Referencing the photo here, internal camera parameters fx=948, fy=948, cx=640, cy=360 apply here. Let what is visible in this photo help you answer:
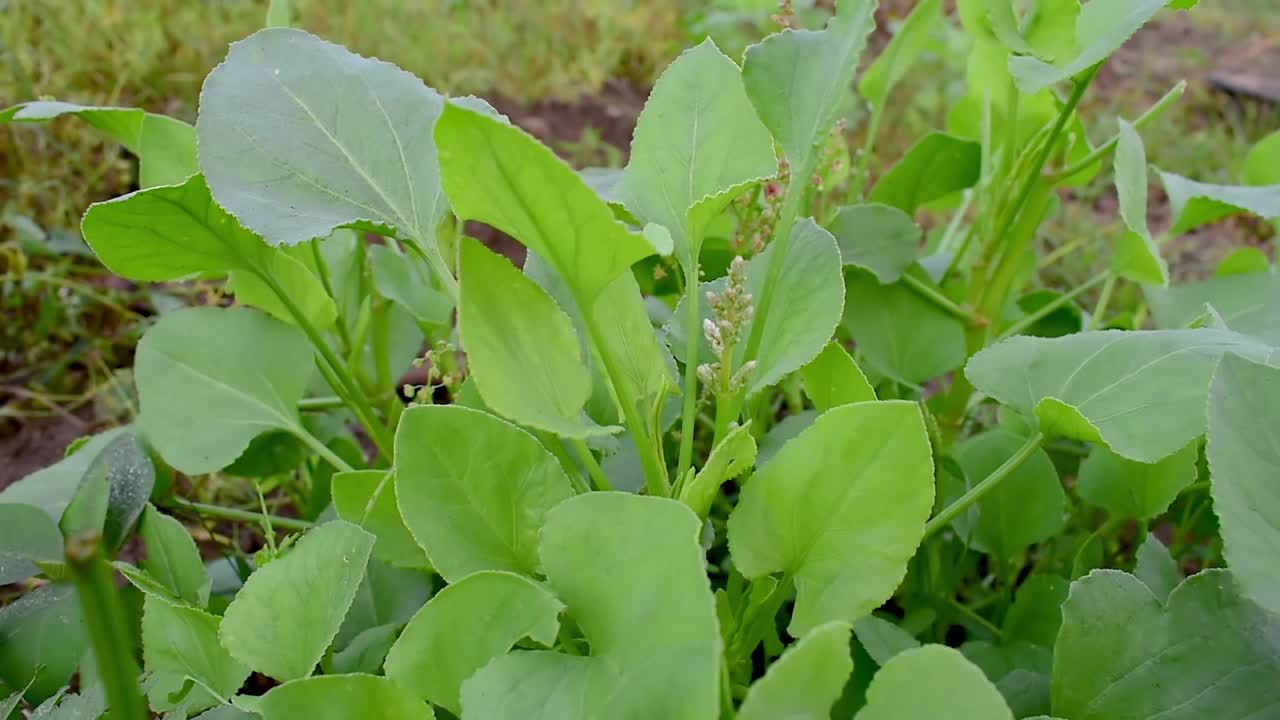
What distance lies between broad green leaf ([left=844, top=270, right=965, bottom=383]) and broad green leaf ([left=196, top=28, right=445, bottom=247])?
0.35m

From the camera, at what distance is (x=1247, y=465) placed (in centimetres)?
40

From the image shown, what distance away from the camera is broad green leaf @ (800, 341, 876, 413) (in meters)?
0.51

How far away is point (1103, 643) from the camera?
0.46 meters

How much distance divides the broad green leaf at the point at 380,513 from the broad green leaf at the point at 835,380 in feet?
0.80

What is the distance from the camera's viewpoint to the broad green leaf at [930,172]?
794mm

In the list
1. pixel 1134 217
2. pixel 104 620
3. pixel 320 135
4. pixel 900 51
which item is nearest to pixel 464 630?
pixel 104 620

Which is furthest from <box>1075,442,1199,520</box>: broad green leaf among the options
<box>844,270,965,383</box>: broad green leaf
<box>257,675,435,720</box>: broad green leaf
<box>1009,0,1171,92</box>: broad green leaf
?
<box>257,675,435,720</box>: broad green leaf

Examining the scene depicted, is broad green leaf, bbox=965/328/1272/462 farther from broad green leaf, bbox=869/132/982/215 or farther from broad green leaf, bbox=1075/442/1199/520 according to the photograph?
broad green leaf, bbox=869/132/982/215

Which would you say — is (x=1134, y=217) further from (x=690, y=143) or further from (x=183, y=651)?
(x=183, y=651)

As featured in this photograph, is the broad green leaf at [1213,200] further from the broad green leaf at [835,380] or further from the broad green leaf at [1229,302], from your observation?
the broad green leaf at [835,380]

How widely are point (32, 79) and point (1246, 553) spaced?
5.43ft

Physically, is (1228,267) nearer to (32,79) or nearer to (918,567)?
(918,567)

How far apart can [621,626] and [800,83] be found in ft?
1.02

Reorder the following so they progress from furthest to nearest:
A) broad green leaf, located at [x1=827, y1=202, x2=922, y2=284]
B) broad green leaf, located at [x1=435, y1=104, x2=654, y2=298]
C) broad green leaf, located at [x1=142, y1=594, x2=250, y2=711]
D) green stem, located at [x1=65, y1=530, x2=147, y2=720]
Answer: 1. broad green leaf, located at [x1=827, y1=202, x2=922, y2=284]
2. broad green leaf, located at [x1=142, y1=594, x2=250, y2=711]
3. broad green leaf, located at [x1=435, y1=104, x2=654, y2=298]
4. green stem, located at [x1=65, y1=530, x2=147, y2=720]
